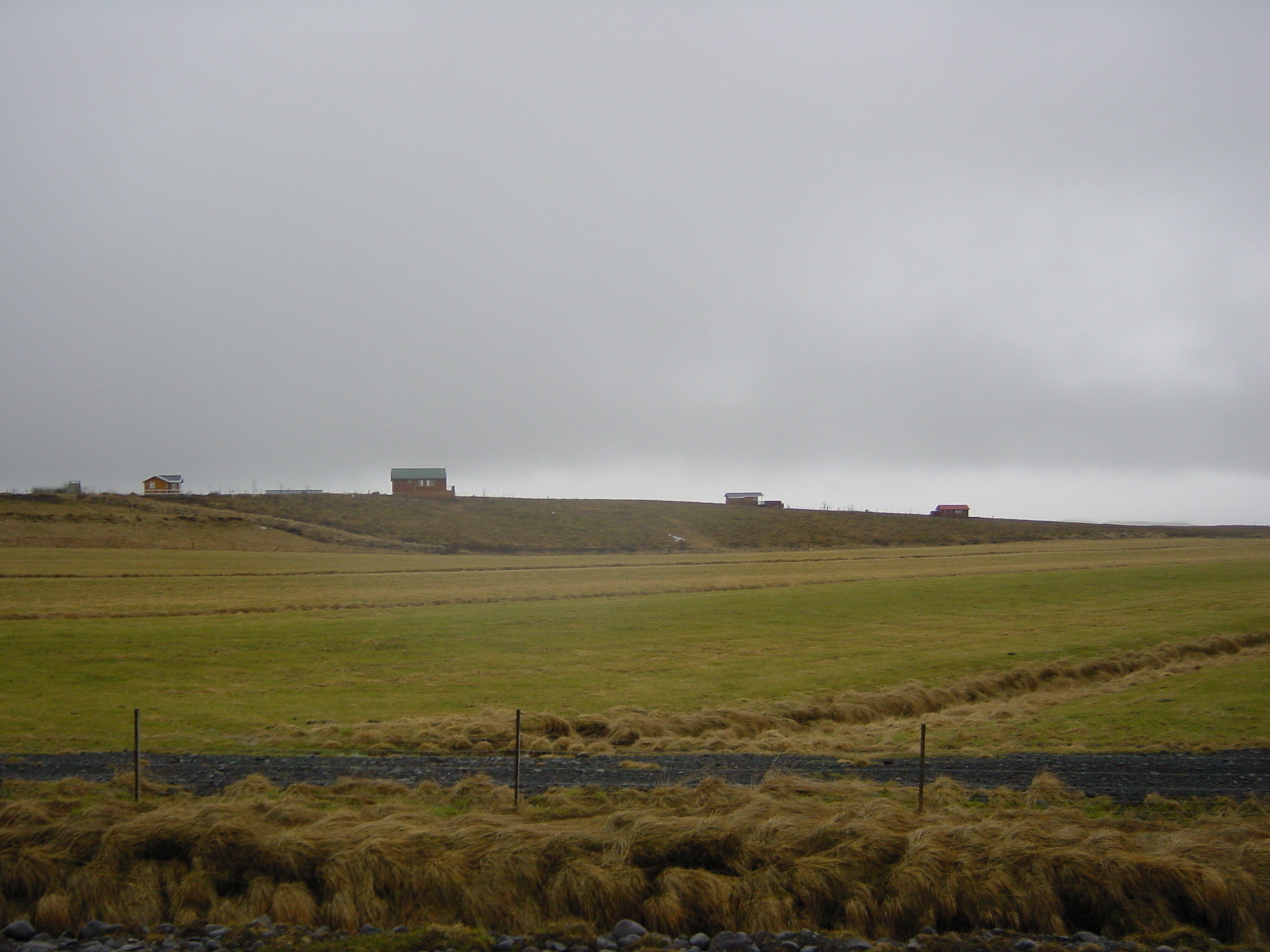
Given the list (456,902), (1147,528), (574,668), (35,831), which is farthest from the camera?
(1147,528)

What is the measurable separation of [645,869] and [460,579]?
55.7 meters

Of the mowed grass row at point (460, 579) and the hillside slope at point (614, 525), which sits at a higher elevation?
the hillside slope at point (614, 525)

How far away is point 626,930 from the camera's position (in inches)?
444

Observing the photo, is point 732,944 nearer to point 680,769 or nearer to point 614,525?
point 680,769

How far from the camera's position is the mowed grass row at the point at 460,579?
47250mm

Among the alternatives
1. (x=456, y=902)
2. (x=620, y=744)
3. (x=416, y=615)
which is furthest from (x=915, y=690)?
(x=416, y=615)

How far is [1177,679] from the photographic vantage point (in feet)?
90.9

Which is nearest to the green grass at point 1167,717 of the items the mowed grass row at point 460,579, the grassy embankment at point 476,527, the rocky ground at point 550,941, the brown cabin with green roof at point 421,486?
the rocky ground at point 550,941

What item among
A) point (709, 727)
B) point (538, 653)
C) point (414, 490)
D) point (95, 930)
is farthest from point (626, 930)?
point (414, 490)

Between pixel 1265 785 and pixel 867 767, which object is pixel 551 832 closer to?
pixel 867 767

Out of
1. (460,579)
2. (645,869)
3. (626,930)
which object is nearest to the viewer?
(626,930)

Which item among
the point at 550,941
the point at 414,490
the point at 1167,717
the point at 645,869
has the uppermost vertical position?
the point at 414,490

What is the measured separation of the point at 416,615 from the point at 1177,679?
32881 mm

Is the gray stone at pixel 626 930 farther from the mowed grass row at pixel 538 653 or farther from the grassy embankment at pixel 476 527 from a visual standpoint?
the grassy embankment at pixel 476 527
